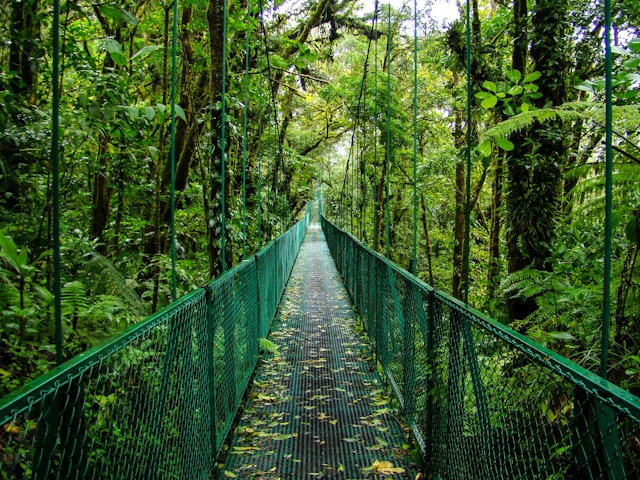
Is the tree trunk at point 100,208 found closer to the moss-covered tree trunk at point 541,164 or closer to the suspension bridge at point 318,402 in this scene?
the suspension bridge at point 318,402

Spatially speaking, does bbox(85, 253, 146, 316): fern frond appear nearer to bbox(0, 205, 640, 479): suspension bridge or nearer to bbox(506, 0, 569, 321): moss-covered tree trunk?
bbox(0, 205, 640, 479): suspension bridge

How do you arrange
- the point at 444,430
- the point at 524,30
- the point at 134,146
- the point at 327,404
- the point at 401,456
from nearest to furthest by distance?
the point at 444,430, the point at 401,456, the point at 327,404, the point at 524,30, the point at 134,146

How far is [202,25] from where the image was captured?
5.48 meters

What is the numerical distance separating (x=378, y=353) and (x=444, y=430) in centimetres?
205

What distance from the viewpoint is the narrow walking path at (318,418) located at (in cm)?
246

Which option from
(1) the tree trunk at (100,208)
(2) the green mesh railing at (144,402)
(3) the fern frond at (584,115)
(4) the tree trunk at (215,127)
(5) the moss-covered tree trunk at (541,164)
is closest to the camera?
(2) the green mesh railing at (144,402)

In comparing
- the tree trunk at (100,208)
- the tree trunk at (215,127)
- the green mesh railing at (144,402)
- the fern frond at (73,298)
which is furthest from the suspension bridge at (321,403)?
the tree trunk at (100,208)

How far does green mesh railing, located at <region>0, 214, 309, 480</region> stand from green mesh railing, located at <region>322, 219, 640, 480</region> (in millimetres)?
1124

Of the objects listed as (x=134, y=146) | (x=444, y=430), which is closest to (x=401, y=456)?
(x=444, y=430)

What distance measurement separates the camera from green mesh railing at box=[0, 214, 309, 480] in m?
0.98

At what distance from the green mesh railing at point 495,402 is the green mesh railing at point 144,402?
112cm

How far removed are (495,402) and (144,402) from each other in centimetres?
118

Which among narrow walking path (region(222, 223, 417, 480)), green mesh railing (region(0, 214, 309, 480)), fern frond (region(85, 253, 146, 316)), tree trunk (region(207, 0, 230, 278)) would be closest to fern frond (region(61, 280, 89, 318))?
fern frond (region(85, 253, 146, 316))

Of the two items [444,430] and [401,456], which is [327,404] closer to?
[401,456]
